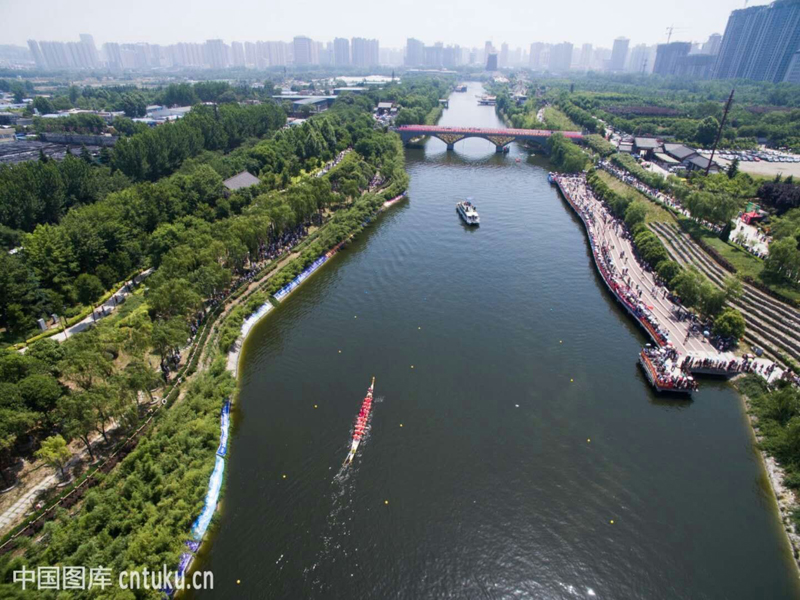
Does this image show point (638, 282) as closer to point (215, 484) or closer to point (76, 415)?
point (215, 484)

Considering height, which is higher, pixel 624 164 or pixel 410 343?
pixel 624 164

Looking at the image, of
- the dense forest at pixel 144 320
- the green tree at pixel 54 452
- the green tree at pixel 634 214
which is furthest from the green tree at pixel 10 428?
the green tree at pixel 634 214

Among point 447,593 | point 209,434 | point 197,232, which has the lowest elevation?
point 447,593

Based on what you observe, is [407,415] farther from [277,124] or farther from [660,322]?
[277,124]

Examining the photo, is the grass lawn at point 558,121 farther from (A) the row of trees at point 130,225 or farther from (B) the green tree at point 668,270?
(B) the green tree at point 668,270

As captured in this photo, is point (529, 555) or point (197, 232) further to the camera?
point (197, 232)

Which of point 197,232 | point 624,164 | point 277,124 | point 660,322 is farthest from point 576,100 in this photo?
point 197,232

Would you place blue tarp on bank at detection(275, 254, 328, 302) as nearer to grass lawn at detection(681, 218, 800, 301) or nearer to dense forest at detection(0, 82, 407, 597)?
dense forest at detection(0, 82, 407, 597)
